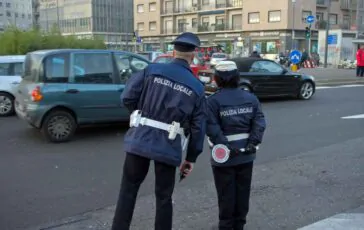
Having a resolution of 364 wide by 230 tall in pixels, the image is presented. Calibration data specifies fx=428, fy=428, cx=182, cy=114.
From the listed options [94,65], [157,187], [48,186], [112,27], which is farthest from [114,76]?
[112,27]

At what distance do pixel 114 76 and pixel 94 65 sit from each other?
443 mm

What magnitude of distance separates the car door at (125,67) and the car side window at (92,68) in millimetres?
173

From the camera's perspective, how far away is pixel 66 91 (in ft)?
25.8

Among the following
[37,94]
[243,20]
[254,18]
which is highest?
[254,18]

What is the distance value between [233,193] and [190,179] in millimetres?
1879

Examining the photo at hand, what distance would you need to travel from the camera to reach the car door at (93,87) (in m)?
8.02

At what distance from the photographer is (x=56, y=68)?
7875 millimetres

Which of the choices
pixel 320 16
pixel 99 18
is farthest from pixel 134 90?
pixel 99 18

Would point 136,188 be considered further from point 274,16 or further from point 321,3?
point 321,3

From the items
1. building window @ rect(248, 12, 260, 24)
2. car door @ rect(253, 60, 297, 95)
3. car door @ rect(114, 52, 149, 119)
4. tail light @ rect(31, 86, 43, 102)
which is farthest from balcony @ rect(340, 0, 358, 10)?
tail light @ rect(31, 86, 43, 102)

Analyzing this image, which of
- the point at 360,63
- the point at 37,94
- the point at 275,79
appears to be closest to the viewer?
the point at 37,94

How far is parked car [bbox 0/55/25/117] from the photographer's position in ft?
35.4

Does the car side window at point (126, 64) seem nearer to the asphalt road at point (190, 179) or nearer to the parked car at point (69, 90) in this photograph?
the parked car at point (69, 90)

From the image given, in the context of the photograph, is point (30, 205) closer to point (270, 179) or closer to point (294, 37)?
point (270, 179)
